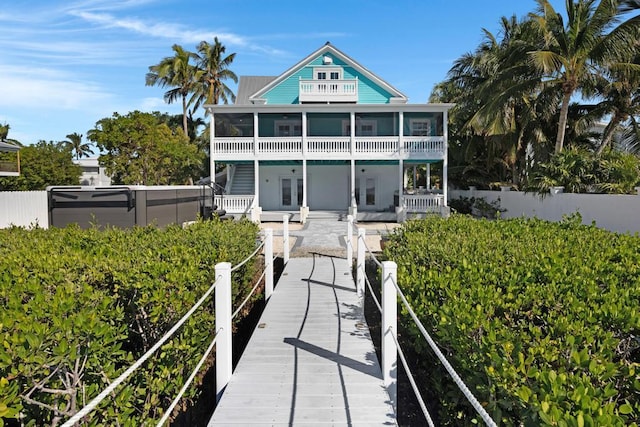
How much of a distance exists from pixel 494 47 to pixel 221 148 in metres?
17.0

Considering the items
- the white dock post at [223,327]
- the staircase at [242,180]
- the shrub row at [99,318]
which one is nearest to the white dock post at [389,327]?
the white dock post at [223,327]

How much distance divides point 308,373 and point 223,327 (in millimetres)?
980

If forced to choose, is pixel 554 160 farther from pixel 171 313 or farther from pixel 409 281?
pixel 171 313

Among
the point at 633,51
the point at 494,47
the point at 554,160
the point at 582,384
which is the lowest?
the point at 582,384

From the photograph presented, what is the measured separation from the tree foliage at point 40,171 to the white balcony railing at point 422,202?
28001 mm

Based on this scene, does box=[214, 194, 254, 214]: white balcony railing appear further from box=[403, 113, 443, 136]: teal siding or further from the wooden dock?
the wooden dock

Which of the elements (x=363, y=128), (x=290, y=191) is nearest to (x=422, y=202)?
(x=363, y=128)

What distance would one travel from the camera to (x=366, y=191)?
25312mm

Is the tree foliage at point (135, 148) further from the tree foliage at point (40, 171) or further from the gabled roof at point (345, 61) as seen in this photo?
the tree foliage at point (40, 171)

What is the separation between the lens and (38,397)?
A: 263 cm

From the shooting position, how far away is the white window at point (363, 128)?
81.7 ft

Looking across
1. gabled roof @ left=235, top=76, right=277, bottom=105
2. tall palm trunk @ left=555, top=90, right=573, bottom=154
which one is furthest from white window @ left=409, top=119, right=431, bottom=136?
gabled roof @ left=235, top=76, right=277, bottom=105

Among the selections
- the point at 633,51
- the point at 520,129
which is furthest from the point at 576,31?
the point at 520,129

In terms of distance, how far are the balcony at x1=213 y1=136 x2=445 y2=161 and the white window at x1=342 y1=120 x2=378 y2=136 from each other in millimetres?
2770
